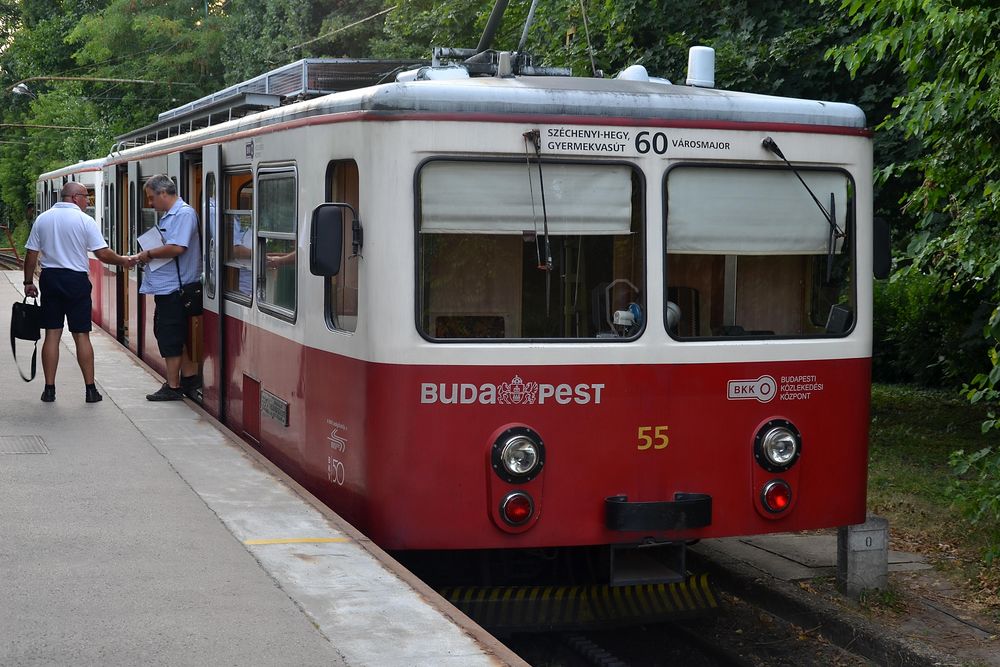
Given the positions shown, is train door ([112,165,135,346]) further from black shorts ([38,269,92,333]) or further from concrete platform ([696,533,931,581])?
concrete platform ([696,533,931,581])

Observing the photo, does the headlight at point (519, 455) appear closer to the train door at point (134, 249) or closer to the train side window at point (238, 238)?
the train side window at point (238, 238)

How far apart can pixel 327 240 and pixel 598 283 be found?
48.8 inches

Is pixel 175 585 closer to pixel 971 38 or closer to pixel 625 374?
pixel 625 374

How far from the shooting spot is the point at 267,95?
8578 mm

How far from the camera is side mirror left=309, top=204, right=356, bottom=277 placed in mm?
5906

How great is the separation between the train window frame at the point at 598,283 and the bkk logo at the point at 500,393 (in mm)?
194

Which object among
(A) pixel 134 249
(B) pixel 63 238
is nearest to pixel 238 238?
(B) pixel 63 238

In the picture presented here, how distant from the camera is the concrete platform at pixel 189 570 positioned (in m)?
4.84

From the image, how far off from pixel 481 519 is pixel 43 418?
15.9ft

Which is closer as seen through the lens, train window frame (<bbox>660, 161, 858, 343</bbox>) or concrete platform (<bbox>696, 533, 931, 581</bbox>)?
train window frame (<bbox>660, 161, 858, 343</bbox>)

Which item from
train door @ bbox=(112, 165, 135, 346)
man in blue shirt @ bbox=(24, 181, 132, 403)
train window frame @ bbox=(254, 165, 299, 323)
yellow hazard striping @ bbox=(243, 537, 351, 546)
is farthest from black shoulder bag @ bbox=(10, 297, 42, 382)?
yellow hazard striping @ bbox=(243, 537, 351, 546)

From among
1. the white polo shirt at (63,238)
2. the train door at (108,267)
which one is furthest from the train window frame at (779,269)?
the train door at (108,267)

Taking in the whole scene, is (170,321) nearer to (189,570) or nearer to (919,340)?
(189,570)

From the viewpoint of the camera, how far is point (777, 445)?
636 centimetres
